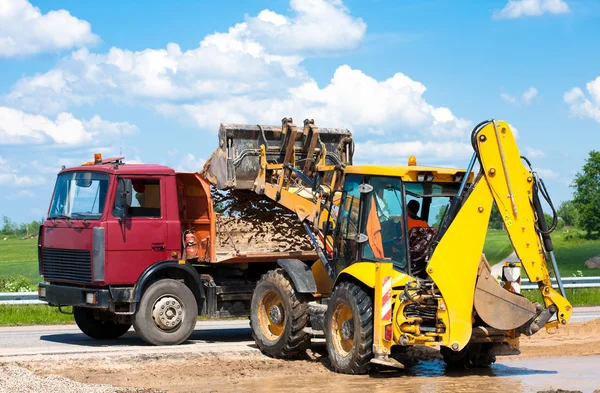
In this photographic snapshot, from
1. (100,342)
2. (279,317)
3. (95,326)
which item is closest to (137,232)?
(100,342)

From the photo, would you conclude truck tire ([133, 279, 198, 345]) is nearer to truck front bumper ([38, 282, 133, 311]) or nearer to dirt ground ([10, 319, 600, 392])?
truck front bumper ([38, 282, 133, 311])

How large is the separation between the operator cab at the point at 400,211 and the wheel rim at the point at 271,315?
1.85m

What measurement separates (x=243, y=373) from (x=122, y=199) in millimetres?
3940

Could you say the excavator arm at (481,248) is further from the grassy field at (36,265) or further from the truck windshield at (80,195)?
the truck windshield at (80,195)

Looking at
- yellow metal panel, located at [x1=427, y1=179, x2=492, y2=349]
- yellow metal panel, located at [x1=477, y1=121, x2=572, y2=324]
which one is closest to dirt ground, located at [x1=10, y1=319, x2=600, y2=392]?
yellow metal panel, located at [x1=427, y1=179, x2=492, y2=349]

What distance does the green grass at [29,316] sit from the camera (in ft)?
62.5

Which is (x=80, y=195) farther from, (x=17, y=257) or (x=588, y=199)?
A: (x=588, y=199)

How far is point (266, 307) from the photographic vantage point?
13.9 m

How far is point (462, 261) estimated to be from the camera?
34.5 feet

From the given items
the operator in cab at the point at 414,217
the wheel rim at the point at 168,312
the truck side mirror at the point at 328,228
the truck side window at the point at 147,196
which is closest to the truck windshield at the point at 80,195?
the truck side window at the point at 147,196

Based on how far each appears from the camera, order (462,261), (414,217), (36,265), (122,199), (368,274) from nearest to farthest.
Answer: (462,261) < (368,274) < (414,217) < (122,199) < (36,265)

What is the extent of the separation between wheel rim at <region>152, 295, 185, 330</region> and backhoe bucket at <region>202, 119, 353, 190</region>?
2.08 meters

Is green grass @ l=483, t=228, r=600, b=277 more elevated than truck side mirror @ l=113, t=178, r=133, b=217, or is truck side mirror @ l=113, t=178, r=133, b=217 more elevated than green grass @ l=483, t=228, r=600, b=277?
truck side mirror @ l=113, t=178, r=133, b=217

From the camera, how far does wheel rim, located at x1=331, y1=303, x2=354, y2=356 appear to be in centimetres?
1163
